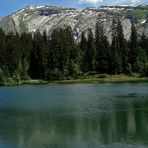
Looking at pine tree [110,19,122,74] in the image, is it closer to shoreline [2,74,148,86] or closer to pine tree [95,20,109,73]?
pine tree [95,20,109,73]

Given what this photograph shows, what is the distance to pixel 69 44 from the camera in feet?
606

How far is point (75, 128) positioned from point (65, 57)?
125 metres

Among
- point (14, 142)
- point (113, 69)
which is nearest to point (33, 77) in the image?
point (113, 69)

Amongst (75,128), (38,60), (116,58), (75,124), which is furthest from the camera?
(38,60)

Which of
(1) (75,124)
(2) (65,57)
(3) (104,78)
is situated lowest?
(3) (104,78)

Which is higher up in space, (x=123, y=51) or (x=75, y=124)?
(x=75, y=124)

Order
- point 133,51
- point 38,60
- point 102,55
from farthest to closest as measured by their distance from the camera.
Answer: point 38,60, point 133,51, point 102,55

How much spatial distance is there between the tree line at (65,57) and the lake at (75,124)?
84.2 m

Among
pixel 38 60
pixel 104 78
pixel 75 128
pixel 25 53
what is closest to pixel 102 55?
pixel 104 78

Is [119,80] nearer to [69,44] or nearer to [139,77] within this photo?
[139,77]

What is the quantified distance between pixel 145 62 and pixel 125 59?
8637 millimetres

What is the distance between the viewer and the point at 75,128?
175 feet

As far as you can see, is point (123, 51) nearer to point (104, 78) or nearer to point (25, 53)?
point (104, 78)

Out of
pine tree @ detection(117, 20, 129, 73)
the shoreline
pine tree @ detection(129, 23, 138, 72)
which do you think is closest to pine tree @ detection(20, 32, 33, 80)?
the shoreline
